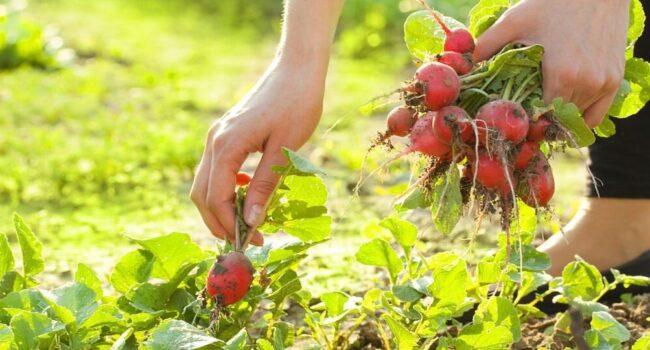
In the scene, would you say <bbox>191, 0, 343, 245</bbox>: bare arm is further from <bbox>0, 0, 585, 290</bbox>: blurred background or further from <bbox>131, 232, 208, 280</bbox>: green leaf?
<bbox>0, 0, 585, 290</bbox>: blurred background

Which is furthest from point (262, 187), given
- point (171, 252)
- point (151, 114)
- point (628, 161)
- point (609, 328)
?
point (151, 114)

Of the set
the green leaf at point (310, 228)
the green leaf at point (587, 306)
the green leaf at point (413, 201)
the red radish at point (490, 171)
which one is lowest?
the green leaf at point (587, 306)

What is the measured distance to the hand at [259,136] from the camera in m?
1.87

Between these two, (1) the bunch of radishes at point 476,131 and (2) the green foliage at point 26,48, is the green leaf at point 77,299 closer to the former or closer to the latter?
(1) the bunch of radishes at point 476,131

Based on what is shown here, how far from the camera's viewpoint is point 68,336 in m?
1.95

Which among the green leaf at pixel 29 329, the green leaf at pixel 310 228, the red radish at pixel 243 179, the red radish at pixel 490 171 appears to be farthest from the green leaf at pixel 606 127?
the green leaf at pixel 29 329

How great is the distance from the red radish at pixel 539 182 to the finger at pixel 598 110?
0.13 meters

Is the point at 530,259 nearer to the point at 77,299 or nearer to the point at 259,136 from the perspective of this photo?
the point at 259,136

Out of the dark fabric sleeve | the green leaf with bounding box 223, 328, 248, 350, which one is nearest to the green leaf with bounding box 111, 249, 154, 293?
the green leaf with bounding box 223, 328, 248, 350

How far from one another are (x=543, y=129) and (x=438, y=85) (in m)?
0.20

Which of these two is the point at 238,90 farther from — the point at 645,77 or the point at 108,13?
the point at 645,77

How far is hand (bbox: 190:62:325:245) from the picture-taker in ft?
6.13

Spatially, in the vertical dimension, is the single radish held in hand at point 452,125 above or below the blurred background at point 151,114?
above

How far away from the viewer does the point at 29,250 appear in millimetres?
2131
